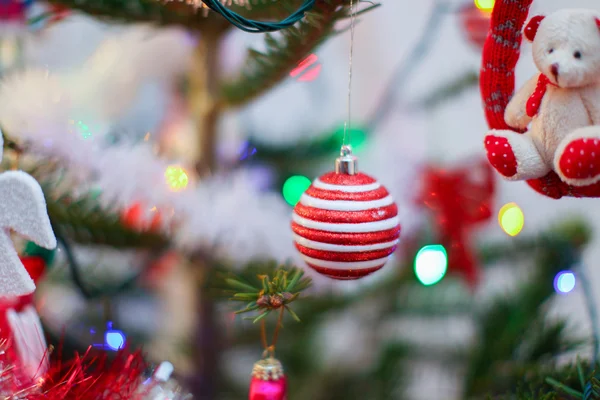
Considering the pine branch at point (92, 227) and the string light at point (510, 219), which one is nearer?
the pine branch at point (92, 227)

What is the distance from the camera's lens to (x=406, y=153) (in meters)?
0.92

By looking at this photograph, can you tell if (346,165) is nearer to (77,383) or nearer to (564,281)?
(77,383)

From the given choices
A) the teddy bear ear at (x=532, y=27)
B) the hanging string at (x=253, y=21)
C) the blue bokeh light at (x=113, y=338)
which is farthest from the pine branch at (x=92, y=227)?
the teddy bear ear at (x=532, y=27)

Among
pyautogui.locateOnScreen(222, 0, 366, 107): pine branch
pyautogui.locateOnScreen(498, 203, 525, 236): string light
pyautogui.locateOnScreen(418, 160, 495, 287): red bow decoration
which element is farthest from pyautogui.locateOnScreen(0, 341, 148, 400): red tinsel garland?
pyautogui.locateOnScreen(498, 203, 525, 236): string light

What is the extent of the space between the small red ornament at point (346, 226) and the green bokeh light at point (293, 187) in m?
0.21

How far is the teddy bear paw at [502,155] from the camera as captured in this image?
334 mm

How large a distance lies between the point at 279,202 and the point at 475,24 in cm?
40

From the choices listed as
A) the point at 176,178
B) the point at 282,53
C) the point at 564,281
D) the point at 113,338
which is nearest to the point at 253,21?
the point at 282,53

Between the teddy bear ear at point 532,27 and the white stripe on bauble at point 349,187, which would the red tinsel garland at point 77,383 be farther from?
the teddy bear ear at point 532,27

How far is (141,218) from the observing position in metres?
0.53

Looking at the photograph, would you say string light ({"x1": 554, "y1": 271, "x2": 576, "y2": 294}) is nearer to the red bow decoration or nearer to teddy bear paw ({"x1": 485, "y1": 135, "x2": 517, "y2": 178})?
the red bow decoration

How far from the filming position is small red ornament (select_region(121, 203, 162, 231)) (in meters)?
0.52

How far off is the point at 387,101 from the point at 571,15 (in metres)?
0.58

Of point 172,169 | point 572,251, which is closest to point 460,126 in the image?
point 572,251
